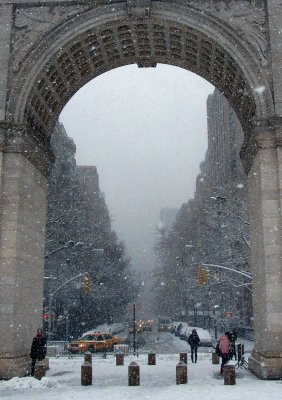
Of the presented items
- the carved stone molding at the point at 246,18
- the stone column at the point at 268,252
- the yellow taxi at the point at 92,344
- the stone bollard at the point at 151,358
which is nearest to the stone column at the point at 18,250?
the stone bollard at the point at 151,358

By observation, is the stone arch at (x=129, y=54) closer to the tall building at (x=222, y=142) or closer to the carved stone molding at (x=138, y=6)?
the carved stone molding at (x=138, y=6)

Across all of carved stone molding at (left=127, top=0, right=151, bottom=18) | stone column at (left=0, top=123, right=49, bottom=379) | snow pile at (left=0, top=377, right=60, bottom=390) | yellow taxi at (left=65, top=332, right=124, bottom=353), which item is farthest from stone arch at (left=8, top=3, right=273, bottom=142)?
yellow taxi at (left=65, top=332, right=124, bottom=353)

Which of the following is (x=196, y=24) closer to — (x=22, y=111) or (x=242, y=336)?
(x=22, y=111)

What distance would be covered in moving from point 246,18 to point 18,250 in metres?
12.0

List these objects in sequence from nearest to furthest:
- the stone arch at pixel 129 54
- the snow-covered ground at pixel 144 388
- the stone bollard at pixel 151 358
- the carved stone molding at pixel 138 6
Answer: the snow-covered ground at pixel 144 388 < the stone arch at pixel 129 54 < the carved stone molding at pixel 138 6 < the stone bollard at pixel 151 358

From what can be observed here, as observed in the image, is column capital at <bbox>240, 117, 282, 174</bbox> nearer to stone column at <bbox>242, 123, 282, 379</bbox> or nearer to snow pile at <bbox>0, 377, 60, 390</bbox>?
stone column at <bbox>242, 123, 282, 379</bbox>

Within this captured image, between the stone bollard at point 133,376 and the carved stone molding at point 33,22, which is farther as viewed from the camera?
the carved stone molding at point 33,22

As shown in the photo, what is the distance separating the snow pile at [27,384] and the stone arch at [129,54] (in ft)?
29.3

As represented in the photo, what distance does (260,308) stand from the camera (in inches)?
750

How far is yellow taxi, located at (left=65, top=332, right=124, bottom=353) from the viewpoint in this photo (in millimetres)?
37000

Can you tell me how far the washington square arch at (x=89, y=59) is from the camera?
59.1 feet

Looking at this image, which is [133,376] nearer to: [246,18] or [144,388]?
[144,388]

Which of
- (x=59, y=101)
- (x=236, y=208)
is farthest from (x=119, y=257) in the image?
(x=59, y=101)

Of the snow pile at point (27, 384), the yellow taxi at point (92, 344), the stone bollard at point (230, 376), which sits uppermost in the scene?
the stone bollard at point (230, 376)
